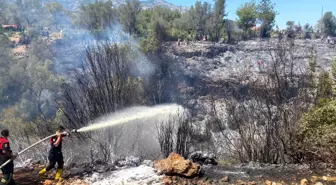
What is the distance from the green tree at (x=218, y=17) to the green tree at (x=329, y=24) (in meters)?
17.5

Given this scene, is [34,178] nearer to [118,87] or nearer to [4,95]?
[118,87]

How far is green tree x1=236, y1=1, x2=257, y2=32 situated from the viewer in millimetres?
54219

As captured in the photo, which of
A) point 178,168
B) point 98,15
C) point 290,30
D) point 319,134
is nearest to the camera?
point 178,168

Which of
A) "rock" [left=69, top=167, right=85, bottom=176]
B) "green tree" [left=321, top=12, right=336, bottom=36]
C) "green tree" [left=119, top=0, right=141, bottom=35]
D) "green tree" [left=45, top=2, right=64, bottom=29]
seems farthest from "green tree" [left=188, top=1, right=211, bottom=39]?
"rock" [left=69, top=167, right=85, bottom=176]

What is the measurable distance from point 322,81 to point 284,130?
9.58 ft

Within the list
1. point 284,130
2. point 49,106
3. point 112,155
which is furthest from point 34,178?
point 49,106

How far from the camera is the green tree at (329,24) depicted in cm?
5644

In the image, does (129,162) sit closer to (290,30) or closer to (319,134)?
(319,134)

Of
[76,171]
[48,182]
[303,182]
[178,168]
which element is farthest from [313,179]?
[48,182]

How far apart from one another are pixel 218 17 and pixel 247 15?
4850mm

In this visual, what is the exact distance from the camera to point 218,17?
53500 millimetres

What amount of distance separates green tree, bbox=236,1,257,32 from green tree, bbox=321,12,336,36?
464 inches

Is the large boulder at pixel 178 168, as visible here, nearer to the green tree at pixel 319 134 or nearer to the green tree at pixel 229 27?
the green tree at pixel 319 134

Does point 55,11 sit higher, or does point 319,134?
point 55,11
